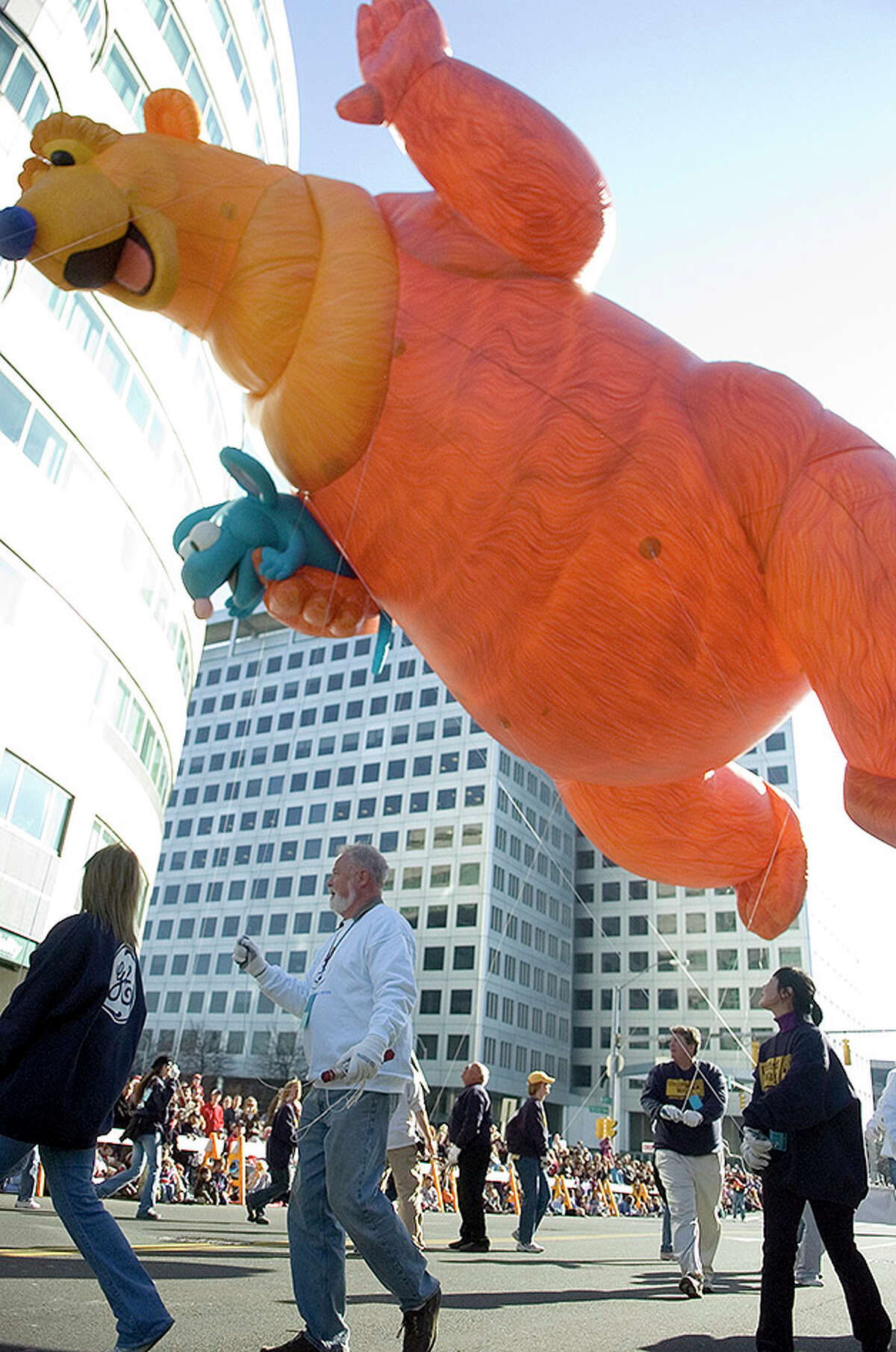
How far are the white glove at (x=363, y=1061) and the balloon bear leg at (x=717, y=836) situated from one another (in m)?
0.91

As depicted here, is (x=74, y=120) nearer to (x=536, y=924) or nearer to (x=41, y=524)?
(x=41, y=524)

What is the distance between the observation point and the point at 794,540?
2.31m

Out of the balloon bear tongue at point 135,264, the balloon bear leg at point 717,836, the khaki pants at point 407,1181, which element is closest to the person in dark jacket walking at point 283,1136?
the khaki pants at point 407,1181

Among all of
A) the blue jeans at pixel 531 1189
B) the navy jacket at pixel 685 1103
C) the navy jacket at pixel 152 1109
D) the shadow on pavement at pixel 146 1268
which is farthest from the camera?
the navy jacket at pixel 152 1109

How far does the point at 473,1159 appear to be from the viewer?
24.0ft

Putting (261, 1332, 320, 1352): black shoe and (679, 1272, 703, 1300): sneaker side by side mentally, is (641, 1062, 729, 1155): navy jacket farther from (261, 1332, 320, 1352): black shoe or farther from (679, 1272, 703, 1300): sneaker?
(261, 1332, 320, 1352): black shoe

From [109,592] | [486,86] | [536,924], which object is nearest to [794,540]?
[486,86]

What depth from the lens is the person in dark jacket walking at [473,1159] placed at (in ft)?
23.3

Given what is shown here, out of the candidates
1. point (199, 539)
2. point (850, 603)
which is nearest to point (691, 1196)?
point (850, 603)

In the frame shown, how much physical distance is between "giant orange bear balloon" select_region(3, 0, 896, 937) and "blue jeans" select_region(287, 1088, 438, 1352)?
1.13 m

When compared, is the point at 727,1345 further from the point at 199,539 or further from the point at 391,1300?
the point at 199,539

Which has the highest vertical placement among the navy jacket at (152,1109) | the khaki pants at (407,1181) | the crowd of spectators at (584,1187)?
the navy jacket at (152,1109)

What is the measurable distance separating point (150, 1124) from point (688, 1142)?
4504 mm

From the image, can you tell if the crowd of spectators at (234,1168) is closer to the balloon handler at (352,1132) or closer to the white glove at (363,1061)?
the balloon handler at (352,1132)
